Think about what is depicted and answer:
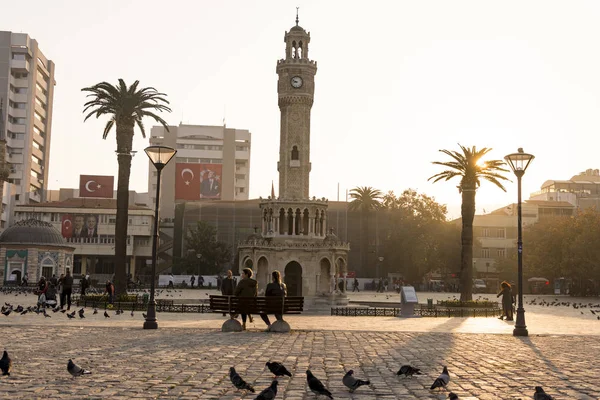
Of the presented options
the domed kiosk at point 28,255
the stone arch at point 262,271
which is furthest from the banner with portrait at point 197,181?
the stone arch at point 262,271

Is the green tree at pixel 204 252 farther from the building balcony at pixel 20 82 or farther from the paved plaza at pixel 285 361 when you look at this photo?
the paved plaza at pixel 285 361

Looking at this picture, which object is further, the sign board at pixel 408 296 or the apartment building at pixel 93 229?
the apartment building at pixel 93 229

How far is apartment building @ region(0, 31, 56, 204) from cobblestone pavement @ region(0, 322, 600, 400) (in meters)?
89.1

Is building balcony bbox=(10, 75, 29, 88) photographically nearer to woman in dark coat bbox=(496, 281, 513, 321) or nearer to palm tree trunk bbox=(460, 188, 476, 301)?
palm tree trunk bbox=(460, 188, 476, 301)

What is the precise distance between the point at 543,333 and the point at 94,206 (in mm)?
82083

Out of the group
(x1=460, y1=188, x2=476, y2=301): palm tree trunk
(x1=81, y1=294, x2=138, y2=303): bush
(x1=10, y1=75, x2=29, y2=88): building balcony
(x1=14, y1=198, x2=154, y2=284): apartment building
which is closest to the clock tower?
(x1=460, y1=188, x2=476, y2=301): palm tree trunk

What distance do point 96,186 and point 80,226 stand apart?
1032 centimetres

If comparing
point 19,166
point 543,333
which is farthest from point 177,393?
point 19,166

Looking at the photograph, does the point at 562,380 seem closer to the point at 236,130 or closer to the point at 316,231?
the point at 316,231

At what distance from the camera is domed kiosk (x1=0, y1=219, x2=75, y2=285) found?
2692 inches

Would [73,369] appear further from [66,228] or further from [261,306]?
[66,228]

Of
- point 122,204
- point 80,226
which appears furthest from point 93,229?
point 122,204

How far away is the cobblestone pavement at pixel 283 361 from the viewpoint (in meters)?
9.12

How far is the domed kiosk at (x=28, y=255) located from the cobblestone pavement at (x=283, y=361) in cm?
5185
